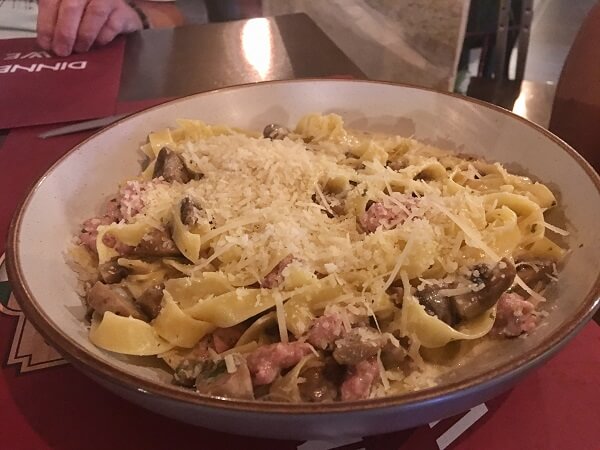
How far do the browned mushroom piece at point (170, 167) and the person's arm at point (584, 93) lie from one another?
7.09 ft

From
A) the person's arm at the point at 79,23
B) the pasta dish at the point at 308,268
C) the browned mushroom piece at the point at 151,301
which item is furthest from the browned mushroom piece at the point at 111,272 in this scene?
the person's arm at the point at 79,23

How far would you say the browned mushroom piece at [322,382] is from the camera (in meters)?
1.47

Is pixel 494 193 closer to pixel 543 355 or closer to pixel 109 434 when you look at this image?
pixel 543 355

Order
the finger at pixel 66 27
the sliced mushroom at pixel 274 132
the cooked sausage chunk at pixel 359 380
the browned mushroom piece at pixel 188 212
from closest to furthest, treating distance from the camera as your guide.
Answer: the cooked sausage chunk at pixel 359 380
the browned mushroom piece at pixel 188 212
the sliced mushroom at pixel 274 132
the finger at pixel 66 27

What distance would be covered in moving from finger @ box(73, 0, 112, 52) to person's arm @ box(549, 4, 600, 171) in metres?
2.64

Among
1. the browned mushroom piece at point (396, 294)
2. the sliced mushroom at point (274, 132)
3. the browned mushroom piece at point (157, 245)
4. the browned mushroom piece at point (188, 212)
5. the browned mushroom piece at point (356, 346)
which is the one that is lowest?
the browned mushroom piece at point (157, 245)

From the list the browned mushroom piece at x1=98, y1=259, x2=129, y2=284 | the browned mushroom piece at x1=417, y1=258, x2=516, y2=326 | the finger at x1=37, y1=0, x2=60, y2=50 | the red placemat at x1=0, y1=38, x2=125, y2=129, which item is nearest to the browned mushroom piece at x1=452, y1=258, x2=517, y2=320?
the browned mushroom piece at x1=417, y1=258, x2=516, y2=326

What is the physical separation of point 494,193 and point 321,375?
0.96m

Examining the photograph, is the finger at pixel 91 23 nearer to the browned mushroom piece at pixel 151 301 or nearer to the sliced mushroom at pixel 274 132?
the sliced mushroom at pixel 274 132

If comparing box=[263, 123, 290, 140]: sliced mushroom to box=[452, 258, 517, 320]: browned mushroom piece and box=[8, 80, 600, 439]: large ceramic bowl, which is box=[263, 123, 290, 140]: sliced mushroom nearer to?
box=[8, 80, 600, 439]: large ceramic bowl

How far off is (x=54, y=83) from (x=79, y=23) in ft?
2.19

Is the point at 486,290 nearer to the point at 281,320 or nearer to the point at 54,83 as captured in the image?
the point at 281,320

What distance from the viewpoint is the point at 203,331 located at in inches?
68.6

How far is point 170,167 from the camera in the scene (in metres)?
2.24
